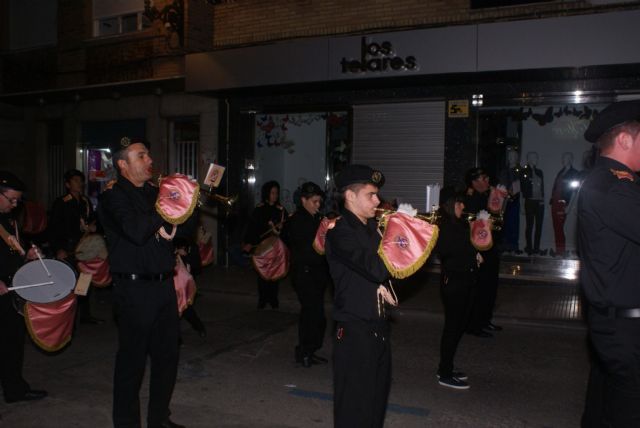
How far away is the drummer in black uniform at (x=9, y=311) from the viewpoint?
546 centimetres

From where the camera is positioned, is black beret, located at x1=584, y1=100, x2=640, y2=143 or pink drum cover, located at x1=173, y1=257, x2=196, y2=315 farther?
pink drum cover, located at x1=173, y1=257, x2=196, y2=315

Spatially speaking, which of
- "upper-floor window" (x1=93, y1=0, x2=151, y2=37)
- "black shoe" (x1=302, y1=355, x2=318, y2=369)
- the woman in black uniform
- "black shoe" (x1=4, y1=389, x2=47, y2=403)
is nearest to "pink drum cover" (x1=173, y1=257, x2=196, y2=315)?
"black shoe" (x1=302, y1=355, x2=318, y2=369)

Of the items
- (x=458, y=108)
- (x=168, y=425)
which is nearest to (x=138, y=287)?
(x=168, y=425)

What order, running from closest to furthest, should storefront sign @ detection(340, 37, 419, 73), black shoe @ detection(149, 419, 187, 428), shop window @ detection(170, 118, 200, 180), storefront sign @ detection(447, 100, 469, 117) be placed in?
1. black shoe @ detection(149, 419, 187, 428)
2. storefront sign @ detection(340, 37, 419, 73)
3. storefront sign @ detection(447, 100, 469, 117)
4. shop window @ detection(170, 118, 200, 180)

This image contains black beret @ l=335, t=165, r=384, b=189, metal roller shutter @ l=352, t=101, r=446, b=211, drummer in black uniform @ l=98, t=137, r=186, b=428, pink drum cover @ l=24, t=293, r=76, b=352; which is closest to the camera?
black beret @ l=335, t=165, r=384, b=189

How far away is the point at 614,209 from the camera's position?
3270mm

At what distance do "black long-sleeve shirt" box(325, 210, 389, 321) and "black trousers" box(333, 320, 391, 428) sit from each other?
0.08 meters

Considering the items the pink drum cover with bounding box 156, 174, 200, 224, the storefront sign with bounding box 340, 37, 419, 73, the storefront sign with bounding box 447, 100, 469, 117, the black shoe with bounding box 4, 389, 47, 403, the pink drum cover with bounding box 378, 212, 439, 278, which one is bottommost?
the black shoe with bounding box 4, 389, 47, 403

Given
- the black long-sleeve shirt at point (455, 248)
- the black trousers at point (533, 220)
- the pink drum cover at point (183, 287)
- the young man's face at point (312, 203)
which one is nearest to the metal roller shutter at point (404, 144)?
the black trousers at point (533, 220)

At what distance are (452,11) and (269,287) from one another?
6.41 metres

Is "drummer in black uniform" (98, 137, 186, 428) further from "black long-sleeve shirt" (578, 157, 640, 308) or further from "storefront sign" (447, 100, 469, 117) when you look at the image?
"storefront sign" (447, 100, 469, 117)

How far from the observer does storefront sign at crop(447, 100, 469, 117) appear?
39.4 ft

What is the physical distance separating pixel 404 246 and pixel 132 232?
191 centimetres

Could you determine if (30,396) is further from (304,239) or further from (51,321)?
(304,239)
